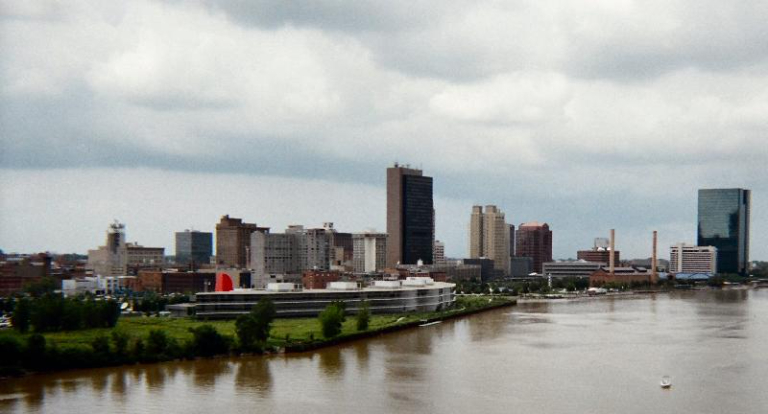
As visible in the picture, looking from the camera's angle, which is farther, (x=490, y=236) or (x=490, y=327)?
(x=490, y=236)

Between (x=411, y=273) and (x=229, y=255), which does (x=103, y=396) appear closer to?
(x=411, y=273)

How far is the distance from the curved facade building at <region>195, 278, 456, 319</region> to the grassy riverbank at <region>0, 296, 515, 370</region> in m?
0.62

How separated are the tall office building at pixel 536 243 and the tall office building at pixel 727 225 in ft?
64.5

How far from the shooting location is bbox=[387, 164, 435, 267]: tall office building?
252ft

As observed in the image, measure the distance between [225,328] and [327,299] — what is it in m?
6.35

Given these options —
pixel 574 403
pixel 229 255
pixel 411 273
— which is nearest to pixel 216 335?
pixel 574 403

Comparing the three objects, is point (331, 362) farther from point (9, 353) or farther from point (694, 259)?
point (694, 259)

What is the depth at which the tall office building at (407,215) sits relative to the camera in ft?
252

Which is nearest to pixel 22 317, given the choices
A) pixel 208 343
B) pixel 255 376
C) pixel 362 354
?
pixel 208 343

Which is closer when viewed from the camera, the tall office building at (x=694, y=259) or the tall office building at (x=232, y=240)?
the tall office building at (x=232, y=240)

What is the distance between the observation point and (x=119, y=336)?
2116 centimetres

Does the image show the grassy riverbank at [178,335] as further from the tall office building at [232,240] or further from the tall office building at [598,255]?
the tall office building at [598,255]

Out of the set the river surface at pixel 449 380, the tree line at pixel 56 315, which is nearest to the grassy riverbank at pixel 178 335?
the tree line at pixel 56 315

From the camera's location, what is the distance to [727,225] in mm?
100812
